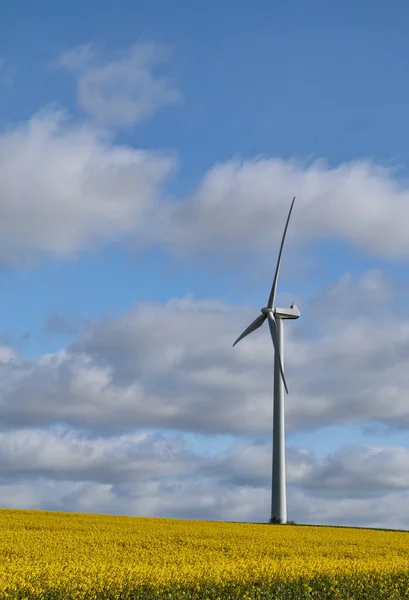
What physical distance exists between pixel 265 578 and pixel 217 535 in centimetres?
1832

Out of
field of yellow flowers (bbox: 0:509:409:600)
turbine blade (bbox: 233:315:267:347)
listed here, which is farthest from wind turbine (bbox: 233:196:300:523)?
field of yellow flowers (bbox: 0:509:409:600)

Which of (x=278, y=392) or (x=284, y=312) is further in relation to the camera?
(x=284, y=312)

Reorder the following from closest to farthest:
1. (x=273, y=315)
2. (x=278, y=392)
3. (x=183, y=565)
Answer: (x=183, y=565) < (x=278, y=392) < (x=273, y=315)

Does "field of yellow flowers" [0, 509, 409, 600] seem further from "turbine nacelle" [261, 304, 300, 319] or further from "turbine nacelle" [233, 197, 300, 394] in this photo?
"turbine nacelle" [261, 304, 300, 319]

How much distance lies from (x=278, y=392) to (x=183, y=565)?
40930 millimetres

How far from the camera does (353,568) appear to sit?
1050 inches

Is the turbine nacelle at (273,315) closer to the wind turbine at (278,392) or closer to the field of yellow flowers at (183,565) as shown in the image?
the wind turbine at (278,392)

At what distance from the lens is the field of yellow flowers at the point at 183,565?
65.3 feet

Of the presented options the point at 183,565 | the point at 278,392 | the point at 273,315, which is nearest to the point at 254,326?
the point at 273,315

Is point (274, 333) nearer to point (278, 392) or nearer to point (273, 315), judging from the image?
point (273, 315)

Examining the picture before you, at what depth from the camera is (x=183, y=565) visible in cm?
2447

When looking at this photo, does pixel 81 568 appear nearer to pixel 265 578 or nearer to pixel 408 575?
pixel 265 578

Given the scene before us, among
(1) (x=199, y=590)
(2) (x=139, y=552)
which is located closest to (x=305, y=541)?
(2) (x=139, y=552)

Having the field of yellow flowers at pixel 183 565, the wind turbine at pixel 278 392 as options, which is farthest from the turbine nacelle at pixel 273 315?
the field of yellow flowers at pixel 183 565
